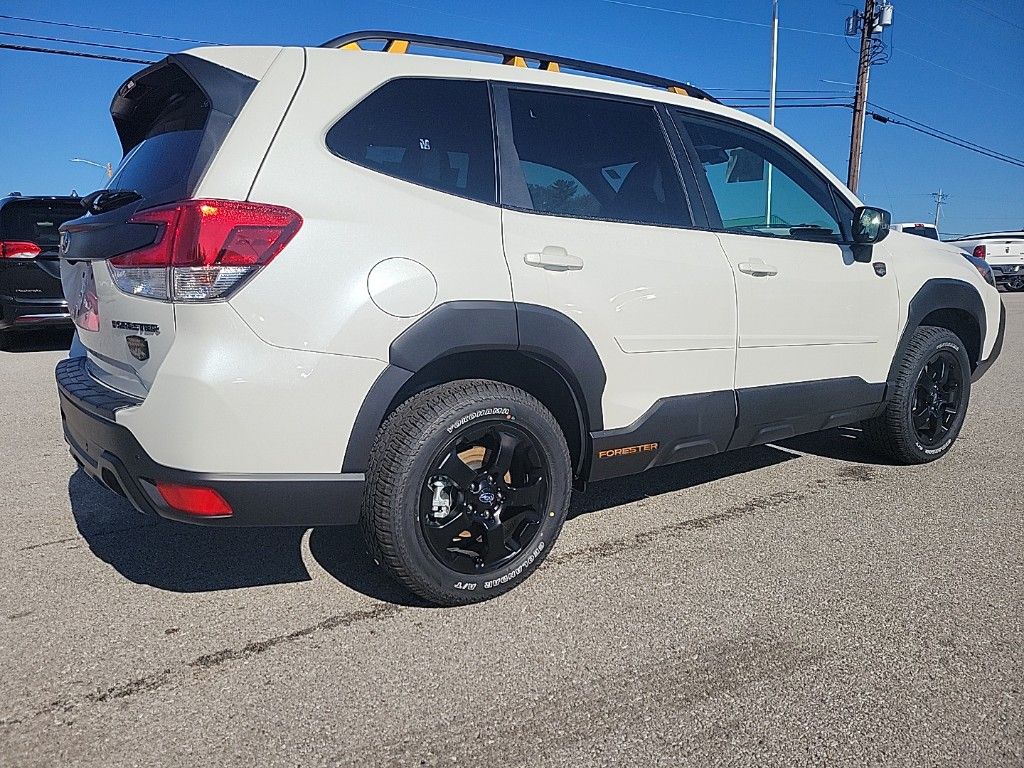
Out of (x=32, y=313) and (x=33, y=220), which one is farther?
(x=32, y=313)

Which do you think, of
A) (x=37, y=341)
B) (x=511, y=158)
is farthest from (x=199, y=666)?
(x=37, y=341)

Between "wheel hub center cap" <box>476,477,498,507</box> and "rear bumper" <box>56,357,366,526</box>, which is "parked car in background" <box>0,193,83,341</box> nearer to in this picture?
"rear bumper" <box>56,357,366,526</box>

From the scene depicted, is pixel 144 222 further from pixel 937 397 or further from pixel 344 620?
pixel 937 397

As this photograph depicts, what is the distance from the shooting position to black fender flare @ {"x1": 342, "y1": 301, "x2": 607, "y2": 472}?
7.99 feet

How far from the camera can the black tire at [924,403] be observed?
432 cm

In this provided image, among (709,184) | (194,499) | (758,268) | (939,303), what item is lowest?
(194,499)

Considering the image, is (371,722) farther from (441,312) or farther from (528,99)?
(528,99)

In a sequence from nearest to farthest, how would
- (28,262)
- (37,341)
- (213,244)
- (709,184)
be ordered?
(213,244)
(709,184)
(28,262)
(37,341)

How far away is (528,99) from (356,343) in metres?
1.27

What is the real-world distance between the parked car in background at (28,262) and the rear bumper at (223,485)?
6975 mm

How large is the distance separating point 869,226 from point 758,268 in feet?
2.82

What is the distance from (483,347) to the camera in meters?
2.63

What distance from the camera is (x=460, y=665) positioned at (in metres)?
2.37

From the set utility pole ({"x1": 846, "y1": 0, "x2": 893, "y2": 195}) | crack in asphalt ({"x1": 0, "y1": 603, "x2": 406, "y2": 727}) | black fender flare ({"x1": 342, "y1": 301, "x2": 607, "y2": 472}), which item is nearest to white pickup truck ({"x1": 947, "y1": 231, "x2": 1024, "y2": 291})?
Answer: utility pole ({"x1": 846, "y1": 0, "x2": 893, "y2": 195})
